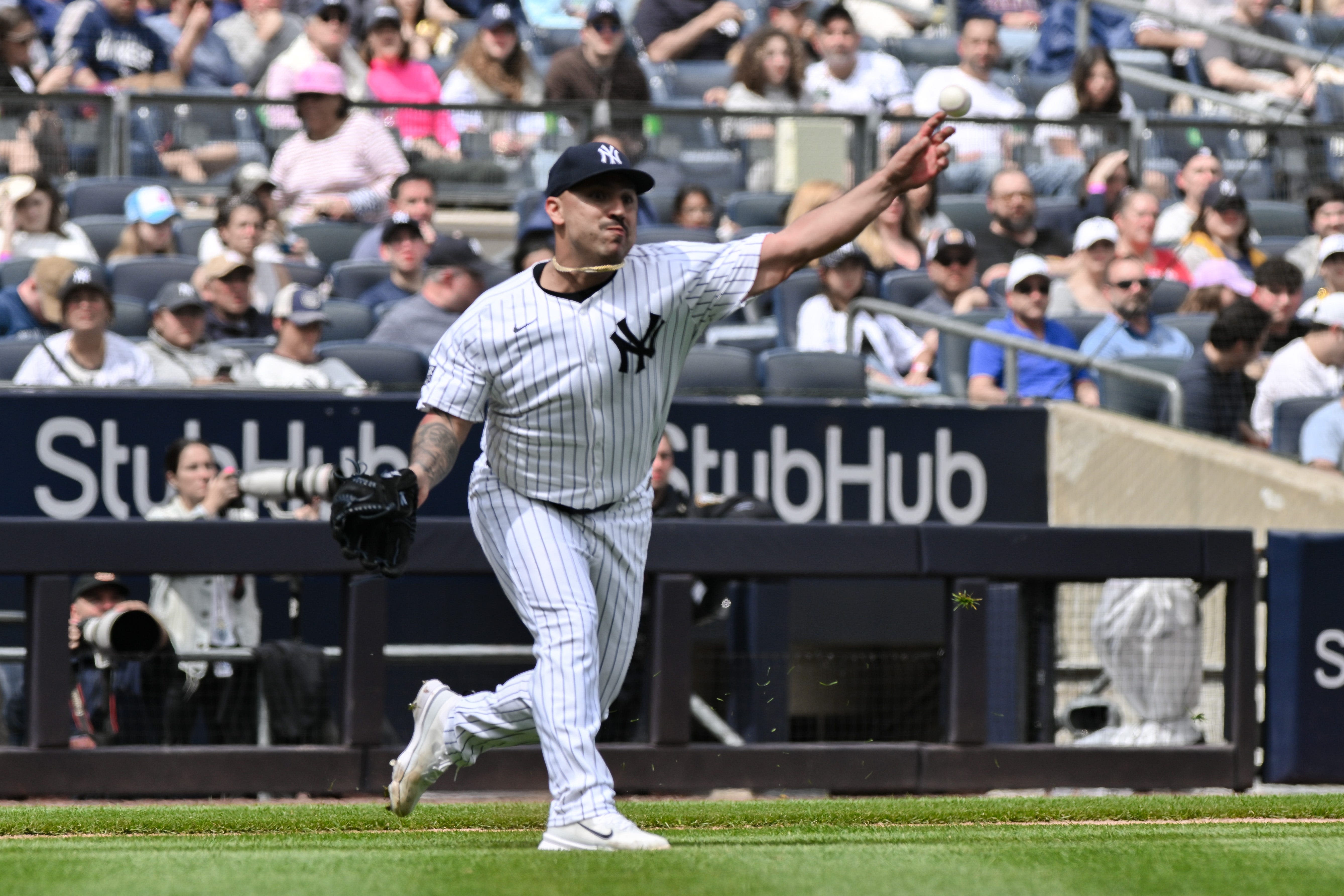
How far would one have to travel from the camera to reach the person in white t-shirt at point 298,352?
8.39m

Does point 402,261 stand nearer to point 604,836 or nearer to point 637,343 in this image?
point 637,343

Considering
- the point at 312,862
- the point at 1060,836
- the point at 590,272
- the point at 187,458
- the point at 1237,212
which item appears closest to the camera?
the point at 312,862

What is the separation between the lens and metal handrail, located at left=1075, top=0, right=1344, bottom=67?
40.5ft

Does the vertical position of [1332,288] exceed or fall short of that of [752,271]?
it exceeds it

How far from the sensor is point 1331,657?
739 cm

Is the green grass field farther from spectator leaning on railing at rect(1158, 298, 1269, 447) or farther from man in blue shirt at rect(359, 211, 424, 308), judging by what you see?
man in blue shirt at rect(359, 211, 424, 308)

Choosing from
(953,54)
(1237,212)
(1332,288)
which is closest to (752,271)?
(1332,288)

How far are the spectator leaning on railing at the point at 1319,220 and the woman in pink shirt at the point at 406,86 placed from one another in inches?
194

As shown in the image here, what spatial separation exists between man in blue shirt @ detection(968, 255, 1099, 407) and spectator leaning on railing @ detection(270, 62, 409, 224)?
3485 millimetres

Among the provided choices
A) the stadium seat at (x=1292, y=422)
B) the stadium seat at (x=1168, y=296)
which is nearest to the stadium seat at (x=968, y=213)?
the stadium seat at (x=1168, y=296)

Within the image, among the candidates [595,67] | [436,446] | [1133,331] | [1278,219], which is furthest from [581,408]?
[1278,219]

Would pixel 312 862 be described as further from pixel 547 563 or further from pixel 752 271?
pixel 752 271

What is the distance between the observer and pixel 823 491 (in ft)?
28.0

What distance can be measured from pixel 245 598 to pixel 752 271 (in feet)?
9.28
